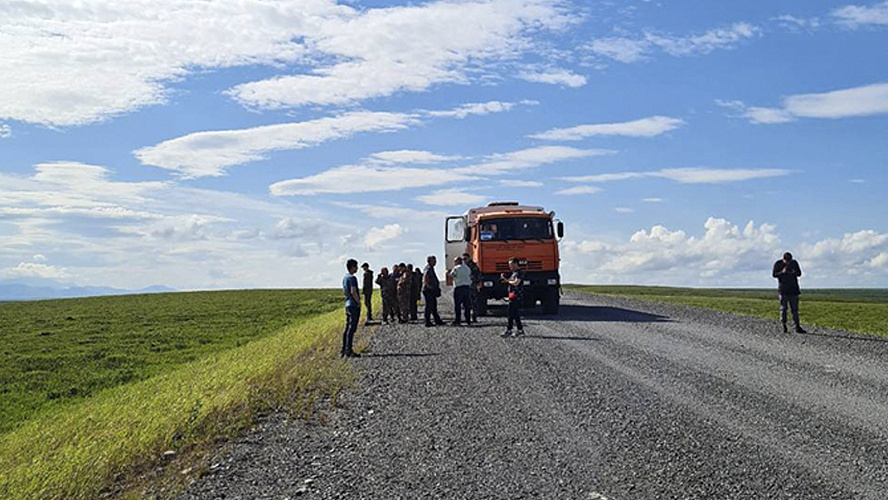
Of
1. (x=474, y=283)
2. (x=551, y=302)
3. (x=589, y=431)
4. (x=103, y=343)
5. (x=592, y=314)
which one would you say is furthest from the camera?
(x=103, y=343)

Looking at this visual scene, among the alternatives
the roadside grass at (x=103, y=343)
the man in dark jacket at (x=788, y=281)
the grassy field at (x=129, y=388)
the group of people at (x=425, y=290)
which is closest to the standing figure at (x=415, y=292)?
the group of people at (x=425, y=290)

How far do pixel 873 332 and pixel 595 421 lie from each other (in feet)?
55.5

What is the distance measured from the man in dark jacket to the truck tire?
7835 millimetres

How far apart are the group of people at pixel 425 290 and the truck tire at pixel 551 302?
1.94 meters

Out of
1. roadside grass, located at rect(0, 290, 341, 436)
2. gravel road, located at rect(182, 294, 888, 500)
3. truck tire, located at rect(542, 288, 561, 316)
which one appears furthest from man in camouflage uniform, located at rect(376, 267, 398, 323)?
gravel road, located at rect(182, 294, 888, 500)

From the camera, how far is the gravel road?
8.33m

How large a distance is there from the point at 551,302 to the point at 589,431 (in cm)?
1934

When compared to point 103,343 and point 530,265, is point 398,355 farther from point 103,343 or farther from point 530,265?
point 103,343

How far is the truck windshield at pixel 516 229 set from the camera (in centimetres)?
2858

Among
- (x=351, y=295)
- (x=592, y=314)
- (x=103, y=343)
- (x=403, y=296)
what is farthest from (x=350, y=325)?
(x=103, y=343)

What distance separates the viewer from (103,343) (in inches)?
1468

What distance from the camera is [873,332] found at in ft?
80.4

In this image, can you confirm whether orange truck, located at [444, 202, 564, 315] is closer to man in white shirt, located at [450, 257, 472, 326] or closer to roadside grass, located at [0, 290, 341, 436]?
man in white shirt, located at [450, 257, 472, 326]

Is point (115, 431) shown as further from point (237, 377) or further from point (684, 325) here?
point (684, 325)
